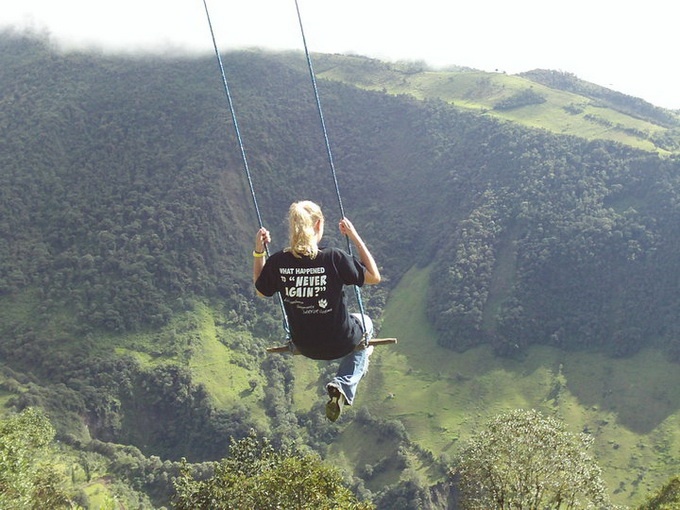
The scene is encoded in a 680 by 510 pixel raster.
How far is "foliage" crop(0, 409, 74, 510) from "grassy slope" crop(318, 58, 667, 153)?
10727cm

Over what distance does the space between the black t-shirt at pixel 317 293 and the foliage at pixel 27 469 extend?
21.5 meters

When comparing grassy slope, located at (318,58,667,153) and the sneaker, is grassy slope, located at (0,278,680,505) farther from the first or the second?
the sneaker

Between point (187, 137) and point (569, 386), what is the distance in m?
85.1

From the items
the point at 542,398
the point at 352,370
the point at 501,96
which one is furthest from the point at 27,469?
the point at 501,96

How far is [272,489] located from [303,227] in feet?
58.1

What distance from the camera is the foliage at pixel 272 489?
73.3 feet

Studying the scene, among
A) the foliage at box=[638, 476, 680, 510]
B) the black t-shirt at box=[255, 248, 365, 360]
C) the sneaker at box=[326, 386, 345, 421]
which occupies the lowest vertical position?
the foliage at box=[638, 476, 680, 510]

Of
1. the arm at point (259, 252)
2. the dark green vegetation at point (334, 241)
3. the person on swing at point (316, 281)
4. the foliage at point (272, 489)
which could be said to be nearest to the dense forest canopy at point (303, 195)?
the dark green vegetation at point (334, 241)

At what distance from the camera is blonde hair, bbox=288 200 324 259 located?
7.41m

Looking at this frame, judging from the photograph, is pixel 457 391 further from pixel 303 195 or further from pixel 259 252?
pixel 259 252

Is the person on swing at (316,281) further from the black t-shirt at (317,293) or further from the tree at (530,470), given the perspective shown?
the tree at (530,470)

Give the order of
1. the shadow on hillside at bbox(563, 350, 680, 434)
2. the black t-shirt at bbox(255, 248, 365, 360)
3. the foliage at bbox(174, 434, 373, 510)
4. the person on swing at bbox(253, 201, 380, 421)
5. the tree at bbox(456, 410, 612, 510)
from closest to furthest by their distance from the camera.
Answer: the person on swing at bbox(253, 201, 380, 421)
the black t-shirt at bbox(255, 248, 365, 360)
the foliage at bbox(174, 434, 373, 510)
the tree at bbox(456, 410, 612, 510)
the shadow on hillside at bbox(563, 350, 680, 434)

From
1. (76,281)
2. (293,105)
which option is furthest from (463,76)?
(76,281)

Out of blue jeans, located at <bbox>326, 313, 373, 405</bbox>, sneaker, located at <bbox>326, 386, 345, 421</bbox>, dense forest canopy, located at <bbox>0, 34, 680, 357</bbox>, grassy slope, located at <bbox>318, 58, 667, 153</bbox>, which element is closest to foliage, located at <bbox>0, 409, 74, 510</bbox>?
blue jeans, located at <bbox>326, 313, 373, 405</bbox>
